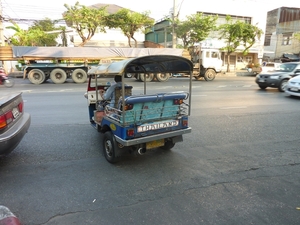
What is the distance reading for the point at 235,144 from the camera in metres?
4.61

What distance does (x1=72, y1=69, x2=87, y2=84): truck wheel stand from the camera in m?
16.9

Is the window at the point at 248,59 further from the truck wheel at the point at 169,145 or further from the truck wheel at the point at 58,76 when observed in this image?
the truck wheel at the point at 169,145

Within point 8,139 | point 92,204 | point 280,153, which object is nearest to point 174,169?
point 92,204

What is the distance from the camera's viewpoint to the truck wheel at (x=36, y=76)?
16.0 meters

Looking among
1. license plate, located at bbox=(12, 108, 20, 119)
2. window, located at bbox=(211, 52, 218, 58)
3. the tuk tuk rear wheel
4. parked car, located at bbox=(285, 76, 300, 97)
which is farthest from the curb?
window, located at bbox=(211, 52, 218, 58)

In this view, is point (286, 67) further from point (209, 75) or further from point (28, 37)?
point (28, 37)

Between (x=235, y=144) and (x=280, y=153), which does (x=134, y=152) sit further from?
(x=280, y=153)

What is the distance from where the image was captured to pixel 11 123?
3383 millimetres

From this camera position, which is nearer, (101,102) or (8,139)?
(8,139)

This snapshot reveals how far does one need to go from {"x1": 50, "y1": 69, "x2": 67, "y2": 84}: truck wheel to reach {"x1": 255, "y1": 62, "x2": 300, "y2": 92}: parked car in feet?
43.8

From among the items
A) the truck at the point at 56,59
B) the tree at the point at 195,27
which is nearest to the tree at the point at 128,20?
the tree at the point at 195,27

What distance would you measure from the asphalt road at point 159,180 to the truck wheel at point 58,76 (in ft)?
40.4

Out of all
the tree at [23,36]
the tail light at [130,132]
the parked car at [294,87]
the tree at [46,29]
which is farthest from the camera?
the tree at [46,29]

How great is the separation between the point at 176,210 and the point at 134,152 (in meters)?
1.32
